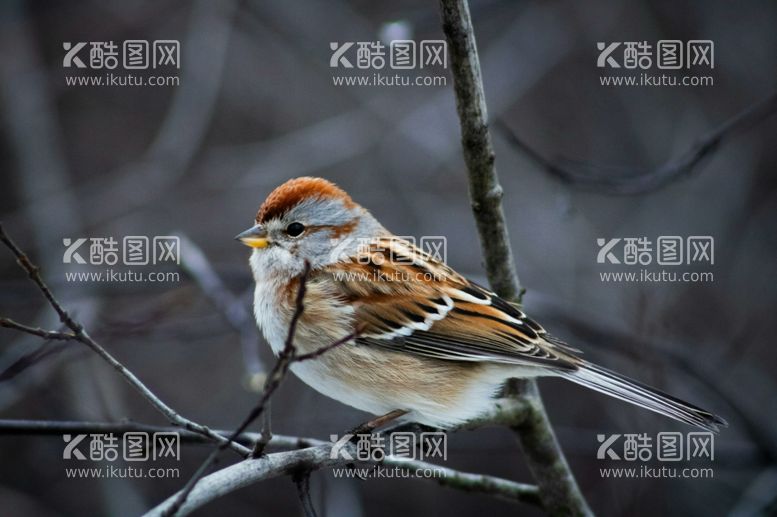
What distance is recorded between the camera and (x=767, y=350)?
22.3ft

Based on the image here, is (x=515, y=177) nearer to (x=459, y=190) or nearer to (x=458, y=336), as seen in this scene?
(x=459, y=190)

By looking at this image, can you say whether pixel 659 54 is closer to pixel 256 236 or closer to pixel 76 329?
pixel 256 236

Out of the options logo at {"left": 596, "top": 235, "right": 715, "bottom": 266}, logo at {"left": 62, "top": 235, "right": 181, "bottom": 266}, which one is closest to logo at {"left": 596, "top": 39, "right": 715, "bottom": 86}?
logo at {"left": 596, "top": 235, "right": 715, "bottom": 266}

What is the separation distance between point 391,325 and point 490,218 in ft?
2.60

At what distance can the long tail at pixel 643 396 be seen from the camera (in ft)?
11.1

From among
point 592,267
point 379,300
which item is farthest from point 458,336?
point 592,267

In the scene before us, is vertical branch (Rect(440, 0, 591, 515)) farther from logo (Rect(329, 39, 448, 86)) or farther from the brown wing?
logo (Rect(329, 39, 448, 86))

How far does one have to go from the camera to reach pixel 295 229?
412cm

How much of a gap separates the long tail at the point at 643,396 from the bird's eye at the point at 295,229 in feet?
5.26

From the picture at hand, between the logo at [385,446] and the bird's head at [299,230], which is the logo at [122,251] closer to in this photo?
the bird's head at [299,230]

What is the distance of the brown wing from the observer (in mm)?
3807

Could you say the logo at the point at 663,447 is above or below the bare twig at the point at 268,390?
below

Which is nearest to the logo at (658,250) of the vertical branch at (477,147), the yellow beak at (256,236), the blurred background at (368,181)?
the blurred background at (368,181)

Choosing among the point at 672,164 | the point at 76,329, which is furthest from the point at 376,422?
the point at 672,164
